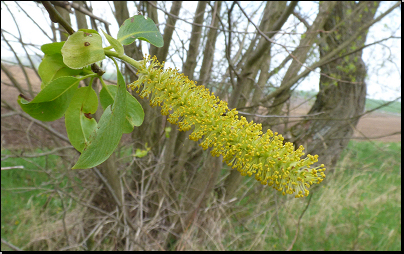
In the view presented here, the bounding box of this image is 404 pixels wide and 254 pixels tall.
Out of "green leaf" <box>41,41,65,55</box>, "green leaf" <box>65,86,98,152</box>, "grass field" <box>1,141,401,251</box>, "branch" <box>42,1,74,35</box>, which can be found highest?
"branch" <box>42,1,74,35</box>

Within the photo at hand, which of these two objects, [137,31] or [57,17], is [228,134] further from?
[57,17]

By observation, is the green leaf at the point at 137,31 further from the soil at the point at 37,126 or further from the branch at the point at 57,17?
the soil at the point at 37,126

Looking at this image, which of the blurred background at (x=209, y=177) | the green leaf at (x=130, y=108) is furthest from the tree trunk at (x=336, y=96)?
the green leaf at (x=130, y=108)

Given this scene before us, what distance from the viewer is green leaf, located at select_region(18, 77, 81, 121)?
46 centimetres

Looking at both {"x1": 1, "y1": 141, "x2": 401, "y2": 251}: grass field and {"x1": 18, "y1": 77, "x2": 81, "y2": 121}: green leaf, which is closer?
{"x1": 18, "y1": 77, "x2": 81, "y2": 121}: green leaf

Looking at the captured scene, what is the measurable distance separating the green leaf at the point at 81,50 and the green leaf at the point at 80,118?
12 cm

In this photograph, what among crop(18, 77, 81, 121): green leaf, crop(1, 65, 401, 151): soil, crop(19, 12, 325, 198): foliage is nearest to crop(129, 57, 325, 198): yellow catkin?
crop(19, 12, 325, 198): foliage

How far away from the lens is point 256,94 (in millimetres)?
2242

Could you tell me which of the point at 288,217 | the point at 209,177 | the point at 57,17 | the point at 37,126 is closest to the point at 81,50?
the point at 57,17

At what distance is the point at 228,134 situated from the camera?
0.61 m

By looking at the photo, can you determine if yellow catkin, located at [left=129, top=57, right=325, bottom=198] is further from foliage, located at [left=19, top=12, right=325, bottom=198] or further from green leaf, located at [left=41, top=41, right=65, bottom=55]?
green leaf, located at [left=41, top=41, right=65, bottom=55]

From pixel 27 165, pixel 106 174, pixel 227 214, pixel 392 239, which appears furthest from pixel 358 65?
pixel 27 165

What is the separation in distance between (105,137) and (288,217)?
285cm

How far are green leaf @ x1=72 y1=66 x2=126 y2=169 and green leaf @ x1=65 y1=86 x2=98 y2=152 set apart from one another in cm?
12
